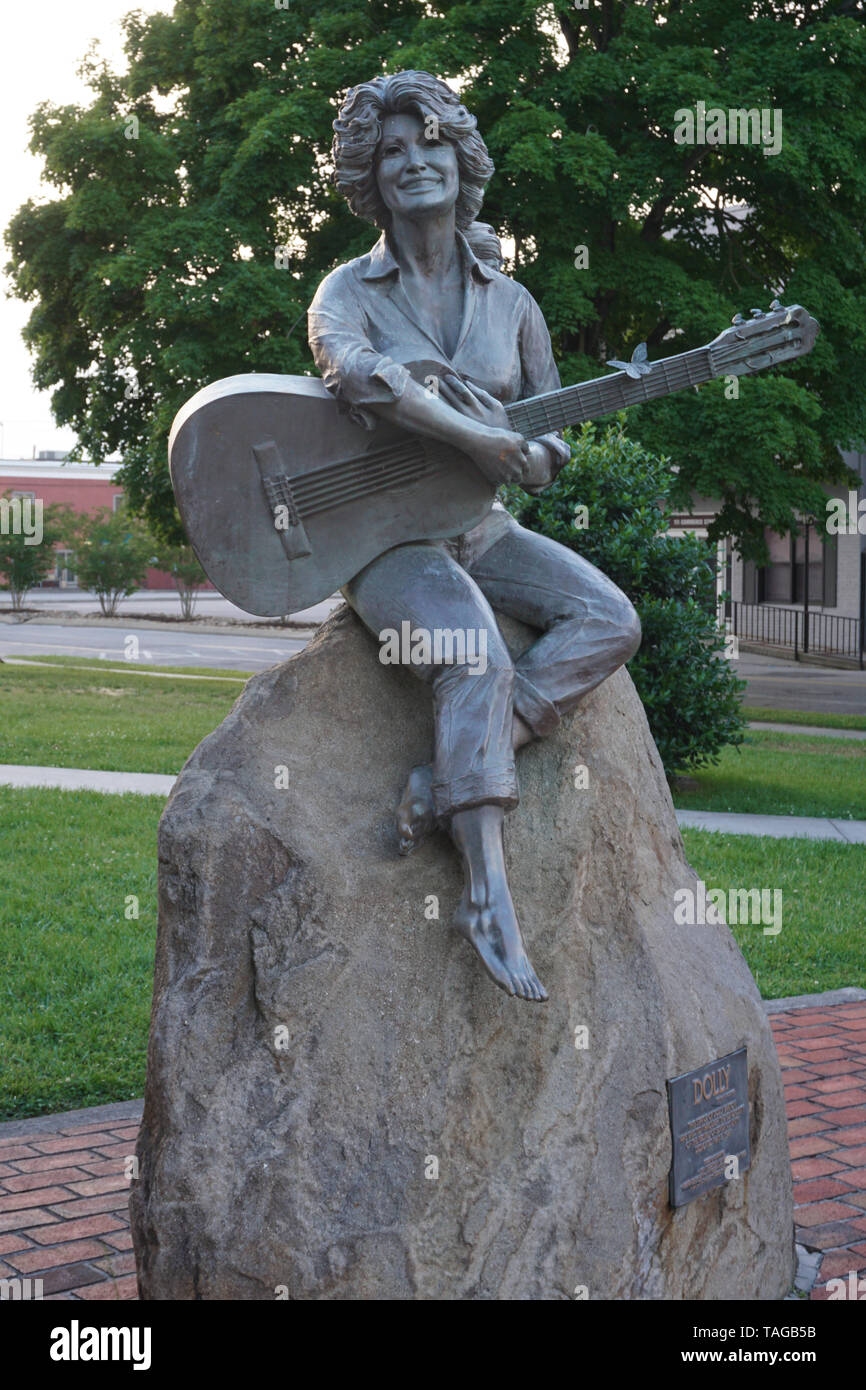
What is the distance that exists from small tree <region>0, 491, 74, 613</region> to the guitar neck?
26218mm

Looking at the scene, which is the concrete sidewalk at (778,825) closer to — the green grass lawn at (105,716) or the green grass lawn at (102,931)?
the green grass lawn at (102,931)

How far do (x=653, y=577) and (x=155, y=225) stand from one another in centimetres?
913

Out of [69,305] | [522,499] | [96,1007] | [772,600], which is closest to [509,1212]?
[96,1007]

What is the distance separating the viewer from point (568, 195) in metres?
14.4

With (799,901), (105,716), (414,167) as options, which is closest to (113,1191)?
(414,167)

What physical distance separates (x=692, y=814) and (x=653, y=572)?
5.44 feet

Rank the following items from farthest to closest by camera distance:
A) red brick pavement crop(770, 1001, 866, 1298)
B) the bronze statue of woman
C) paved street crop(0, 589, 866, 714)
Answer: paved street crop(0, 589, 866, 714) → red brick pavement crop(770, 1001, 866, 1298) → the bronze statue of woman

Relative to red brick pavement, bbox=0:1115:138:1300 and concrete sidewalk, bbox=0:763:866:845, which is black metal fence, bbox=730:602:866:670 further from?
red brick pavement, bbox=0:1115:138:1300

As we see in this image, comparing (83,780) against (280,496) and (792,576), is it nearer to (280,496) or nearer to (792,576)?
(280,496)

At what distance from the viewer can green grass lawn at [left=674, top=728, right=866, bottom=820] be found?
10.2 meters

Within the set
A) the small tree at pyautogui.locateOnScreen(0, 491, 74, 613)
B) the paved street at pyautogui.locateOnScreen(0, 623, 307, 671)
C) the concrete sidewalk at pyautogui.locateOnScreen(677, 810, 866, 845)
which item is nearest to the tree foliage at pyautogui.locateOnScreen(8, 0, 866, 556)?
the paved street at pyautogui.locateOnScreen(0, 623, 307, 671)

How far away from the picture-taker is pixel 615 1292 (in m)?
3.38

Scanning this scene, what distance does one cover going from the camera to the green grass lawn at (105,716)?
11414 mm

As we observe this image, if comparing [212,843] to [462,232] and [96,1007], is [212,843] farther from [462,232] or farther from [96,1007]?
[96,1007]
